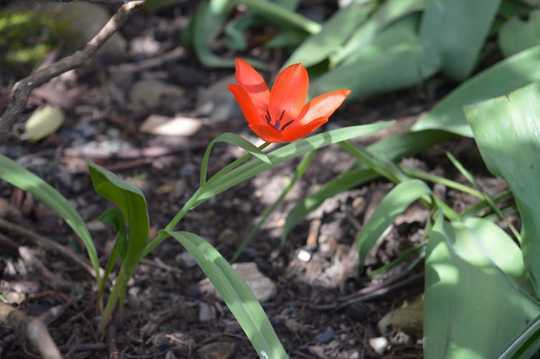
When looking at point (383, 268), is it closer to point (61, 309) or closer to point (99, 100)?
point (61, 309)

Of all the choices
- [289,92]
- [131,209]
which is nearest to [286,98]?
[289,92]

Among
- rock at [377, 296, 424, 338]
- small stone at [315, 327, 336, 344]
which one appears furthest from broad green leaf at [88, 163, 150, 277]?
rock at [377, 296, 424, 338]

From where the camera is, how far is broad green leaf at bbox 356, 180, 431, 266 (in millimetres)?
1584

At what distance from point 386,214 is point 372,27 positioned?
89cm

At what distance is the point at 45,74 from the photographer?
140 cm

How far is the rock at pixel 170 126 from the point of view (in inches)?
92.0

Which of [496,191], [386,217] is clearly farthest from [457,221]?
[496,191]

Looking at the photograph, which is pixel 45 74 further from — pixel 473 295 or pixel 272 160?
pixel 473 295

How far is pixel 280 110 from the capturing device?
1.34m

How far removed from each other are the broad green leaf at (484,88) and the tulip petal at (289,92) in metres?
0.61

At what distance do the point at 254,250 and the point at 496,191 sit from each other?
0.60 m

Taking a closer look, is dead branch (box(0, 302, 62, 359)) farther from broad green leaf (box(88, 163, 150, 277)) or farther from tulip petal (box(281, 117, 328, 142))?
tulip petal (box(281, 117, 328, 142))

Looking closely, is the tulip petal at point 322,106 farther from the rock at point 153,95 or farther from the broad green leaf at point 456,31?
the rock at point 153,95

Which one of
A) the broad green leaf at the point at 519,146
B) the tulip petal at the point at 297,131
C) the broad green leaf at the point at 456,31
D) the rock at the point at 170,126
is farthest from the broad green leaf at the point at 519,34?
the tulip petal at the point at 297,131
